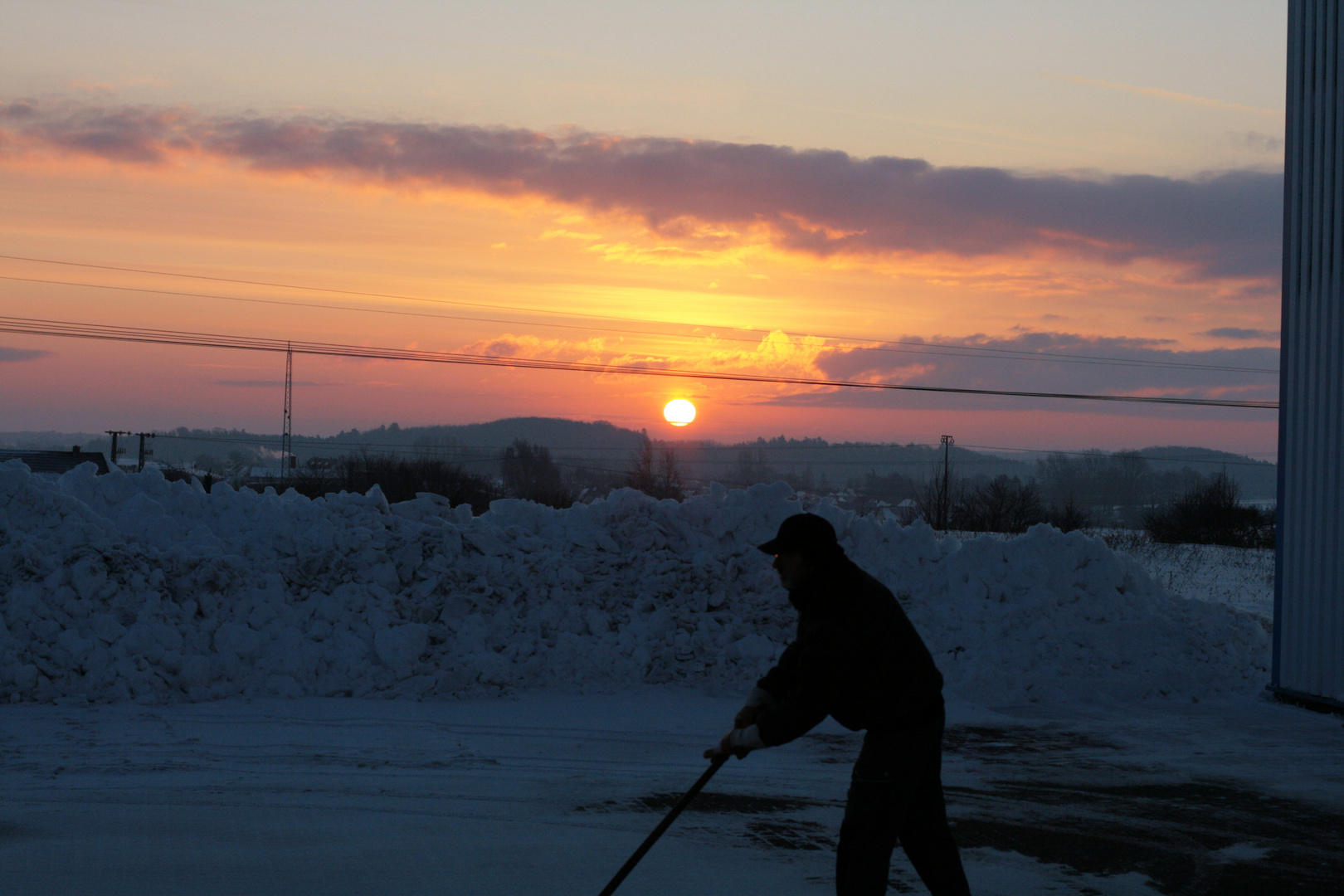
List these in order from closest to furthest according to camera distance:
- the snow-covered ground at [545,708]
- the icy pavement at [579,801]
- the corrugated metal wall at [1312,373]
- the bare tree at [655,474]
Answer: the icy pavement at [579,801], the snow-covered ground at [545,708], the corrugated metal wall at [1312,373], the bare tree at [655,474]

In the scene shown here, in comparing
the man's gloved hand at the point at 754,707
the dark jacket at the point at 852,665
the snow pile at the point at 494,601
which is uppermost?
the dark jacket at the point at 852,665

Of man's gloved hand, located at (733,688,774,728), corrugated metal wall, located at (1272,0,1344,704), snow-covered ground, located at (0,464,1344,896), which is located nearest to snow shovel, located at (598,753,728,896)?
man's gloved hand, located at (733,688,774,728)

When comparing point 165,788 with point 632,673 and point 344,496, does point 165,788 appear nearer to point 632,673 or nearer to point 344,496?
point 632,673

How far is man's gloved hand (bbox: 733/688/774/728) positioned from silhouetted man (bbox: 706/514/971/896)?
13cm

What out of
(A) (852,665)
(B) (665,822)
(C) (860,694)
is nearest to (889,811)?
(C) (860,694)

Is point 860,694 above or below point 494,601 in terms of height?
above

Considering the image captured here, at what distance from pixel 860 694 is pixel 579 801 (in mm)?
3778

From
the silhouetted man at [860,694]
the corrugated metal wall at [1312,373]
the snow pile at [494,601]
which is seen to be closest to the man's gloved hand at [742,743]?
the silhouetted man at [860,694]

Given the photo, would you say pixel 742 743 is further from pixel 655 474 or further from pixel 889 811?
pixel 655 474

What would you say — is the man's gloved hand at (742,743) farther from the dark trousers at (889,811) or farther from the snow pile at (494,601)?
the snow pile at (494,601)

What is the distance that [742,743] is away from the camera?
4.20 m

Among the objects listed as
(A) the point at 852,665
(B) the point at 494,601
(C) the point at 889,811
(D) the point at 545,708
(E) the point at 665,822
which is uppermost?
(A) the point at 852,665

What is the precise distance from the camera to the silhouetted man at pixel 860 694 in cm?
406

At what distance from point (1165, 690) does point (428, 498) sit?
30.5 ft
